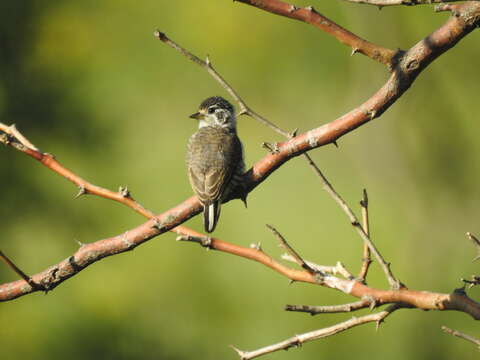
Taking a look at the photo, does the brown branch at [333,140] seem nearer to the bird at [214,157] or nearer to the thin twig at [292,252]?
the thin twig at [292,252]

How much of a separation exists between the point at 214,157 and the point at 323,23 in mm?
2234

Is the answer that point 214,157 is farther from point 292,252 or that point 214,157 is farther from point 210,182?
point 292,252

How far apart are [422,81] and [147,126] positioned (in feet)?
17.3

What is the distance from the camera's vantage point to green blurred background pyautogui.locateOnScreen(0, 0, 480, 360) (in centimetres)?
913

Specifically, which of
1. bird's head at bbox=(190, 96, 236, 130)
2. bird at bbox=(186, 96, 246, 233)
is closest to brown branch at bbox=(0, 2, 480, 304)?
bird at bbox=(186, 96, 246, 233)

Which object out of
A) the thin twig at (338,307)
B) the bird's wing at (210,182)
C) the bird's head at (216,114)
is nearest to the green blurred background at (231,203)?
the bird's head at (216,114)

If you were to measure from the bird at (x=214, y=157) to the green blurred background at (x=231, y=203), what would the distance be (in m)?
4.72

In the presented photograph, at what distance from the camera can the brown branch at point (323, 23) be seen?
6.11 feet

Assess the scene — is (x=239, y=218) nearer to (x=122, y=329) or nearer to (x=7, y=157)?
(x=122, y=329)

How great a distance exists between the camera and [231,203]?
10.7 m

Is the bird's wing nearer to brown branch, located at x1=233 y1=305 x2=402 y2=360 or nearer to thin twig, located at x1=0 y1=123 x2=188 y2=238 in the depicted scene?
thin twig, located at x1=0 y1=123 x2=188 y2=238

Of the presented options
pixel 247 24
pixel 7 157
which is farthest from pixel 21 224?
pixel 247 24

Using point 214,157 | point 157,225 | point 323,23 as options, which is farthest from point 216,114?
point 323,23

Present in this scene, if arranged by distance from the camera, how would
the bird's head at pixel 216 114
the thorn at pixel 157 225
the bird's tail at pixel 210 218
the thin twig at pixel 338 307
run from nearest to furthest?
the thin twig at pixel 338 307 → the thorn at pixel 157 225 → the bird's tail at pixel 210 218 → the bird's head at pixel 216 114
